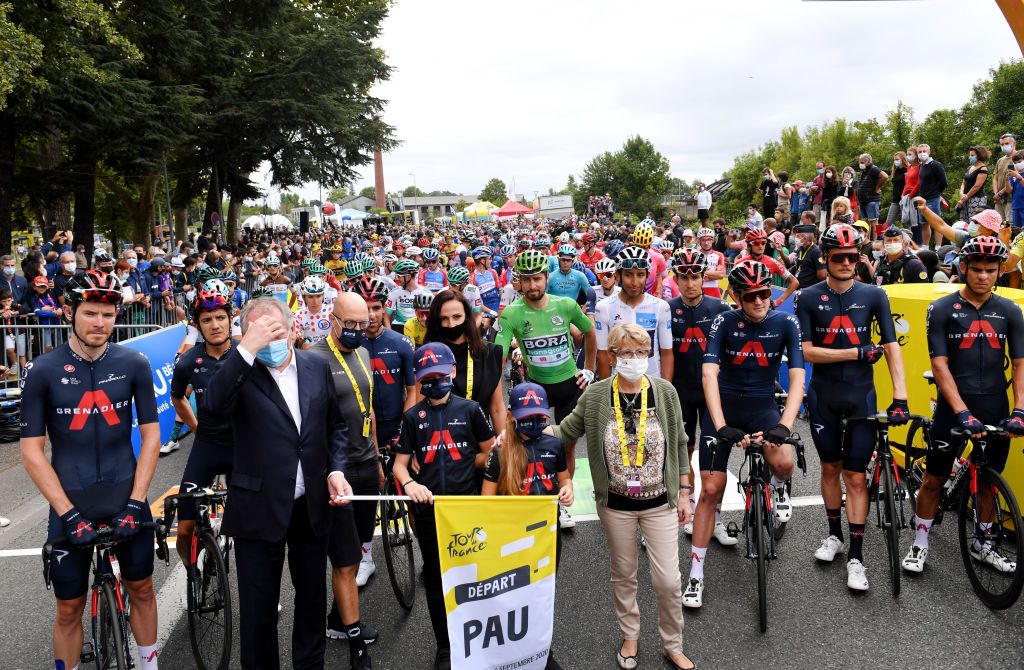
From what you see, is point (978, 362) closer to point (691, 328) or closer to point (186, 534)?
point (691, 328)

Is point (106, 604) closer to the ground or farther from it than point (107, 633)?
farther from it

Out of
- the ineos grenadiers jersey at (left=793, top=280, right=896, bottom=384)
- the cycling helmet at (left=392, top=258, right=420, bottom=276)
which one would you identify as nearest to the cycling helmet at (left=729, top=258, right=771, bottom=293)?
the ineos grenadiers jersey at (left=793, top=280, right=896, bottom=384)

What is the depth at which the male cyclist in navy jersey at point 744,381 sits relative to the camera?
507 cm

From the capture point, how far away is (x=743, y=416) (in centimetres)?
530

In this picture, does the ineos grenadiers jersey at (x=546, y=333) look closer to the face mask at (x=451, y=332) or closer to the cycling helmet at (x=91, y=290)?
the face mask at (x=451, y=332)

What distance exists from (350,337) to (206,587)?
1.87 m

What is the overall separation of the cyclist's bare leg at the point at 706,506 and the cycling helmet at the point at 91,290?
3.90 metres

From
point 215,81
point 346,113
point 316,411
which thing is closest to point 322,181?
point 346,113

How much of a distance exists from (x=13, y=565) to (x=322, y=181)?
34.5 m

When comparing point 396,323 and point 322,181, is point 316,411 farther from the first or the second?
point 322,181

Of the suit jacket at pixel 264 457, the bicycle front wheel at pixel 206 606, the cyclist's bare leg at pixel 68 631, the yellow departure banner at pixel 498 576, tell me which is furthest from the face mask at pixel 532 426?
the cyclist's bare leg at pixel 68 631

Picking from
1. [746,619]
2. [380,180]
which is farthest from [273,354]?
[380,180]

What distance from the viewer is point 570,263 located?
33.3 ft

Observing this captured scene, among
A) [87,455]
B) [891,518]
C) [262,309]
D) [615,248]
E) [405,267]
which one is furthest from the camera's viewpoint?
[615,248]
